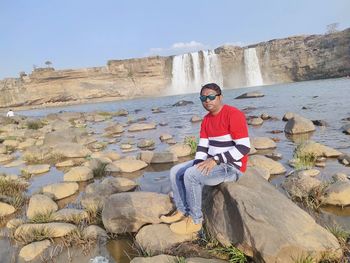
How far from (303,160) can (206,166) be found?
18.7ft

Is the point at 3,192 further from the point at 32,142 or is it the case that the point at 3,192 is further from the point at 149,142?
the point at 32,142

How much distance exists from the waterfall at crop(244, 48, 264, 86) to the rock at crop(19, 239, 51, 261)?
241 feet

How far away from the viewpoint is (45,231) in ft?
19.6

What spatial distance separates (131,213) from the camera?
6105 mm

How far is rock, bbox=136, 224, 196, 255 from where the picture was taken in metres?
5.25

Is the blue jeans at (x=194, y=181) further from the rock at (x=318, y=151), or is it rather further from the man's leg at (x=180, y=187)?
the rock at (x=318, y=151)

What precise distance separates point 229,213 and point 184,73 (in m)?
70.5

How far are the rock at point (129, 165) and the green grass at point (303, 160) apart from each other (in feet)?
14.6

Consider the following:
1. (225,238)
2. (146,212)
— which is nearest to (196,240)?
(225,238)

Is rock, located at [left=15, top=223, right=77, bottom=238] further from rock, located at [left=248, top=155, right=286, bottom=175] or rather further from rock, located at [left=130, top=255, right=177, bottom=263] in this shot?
rock, located at [left=248, top=155, right=286, bottom=175]

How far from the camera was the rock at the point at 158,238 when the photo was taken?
5.25 metres

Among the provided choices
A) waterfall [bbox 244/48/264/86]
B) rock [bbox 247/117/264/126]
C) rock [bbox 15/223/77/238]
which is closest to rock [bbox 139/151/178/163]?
rock [bbox 15/223/77/238]

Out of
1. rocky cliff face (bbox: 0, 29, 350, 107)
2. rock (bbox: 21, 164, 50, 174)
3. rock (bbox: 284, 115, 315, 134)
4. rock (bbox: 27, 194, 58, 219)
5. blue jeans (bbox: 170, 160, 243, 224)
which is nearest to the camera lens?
blue jeans (bbox: 170, 160, 243, 224)

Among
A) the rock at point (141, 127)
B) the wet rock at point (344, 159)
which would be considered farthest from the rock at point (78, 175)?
the rock at point (141, 127)
